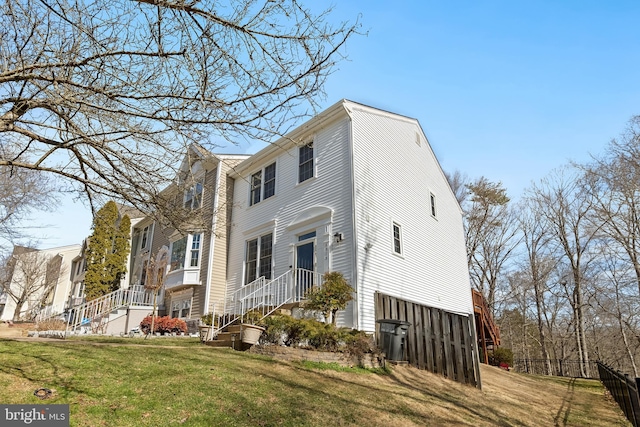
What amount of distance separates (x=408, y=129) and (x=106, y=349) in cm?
1309

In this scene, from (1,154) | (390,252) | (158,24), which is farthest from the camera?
(390,252)

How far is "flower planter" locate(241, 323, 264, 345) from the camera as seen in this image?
885 cm

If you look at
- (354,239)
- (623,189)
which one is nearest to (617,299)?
(623,189)

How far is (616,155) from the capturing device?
784 inches

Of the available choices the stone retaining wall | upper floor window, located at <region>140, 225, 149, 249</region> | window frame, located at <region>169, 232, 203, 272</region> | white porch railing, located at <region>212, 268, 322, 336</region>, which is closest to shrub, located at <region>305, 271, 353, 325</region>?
white porch railing, located at <region>212, 268, 322, 336</region>

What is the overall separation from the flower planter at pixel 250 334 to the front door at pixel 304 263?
251 centimetres

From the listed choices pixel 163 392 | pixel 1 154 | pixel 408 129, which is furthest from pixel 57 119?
pixel 408 129

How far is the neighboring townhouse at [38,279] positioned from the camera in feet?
104

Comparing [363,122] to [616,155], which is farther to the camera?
[616,155]

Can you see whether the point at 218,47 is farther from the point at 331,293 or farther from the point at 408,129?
the point at 408,129

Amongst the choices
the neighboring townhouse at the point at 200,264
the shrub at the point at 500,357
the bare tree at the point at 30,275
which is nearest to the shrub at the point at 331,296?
the neighboring townhouse at the point at 200,264

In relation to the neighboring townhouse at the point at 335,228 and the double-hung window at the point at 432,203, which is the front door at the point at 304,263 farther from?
the double-hung window at the point at 432,203

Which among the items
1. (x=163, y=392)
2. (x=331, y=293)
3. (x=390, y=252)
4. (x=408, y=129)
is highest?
(x=408, y=129)

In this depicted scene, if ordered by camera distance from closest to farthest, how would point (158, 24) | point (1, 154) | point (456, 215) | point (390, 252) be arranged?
1. point (158, 24)
2. point (1, 154)
3. point (390, 252)
4. point (456, 215)
